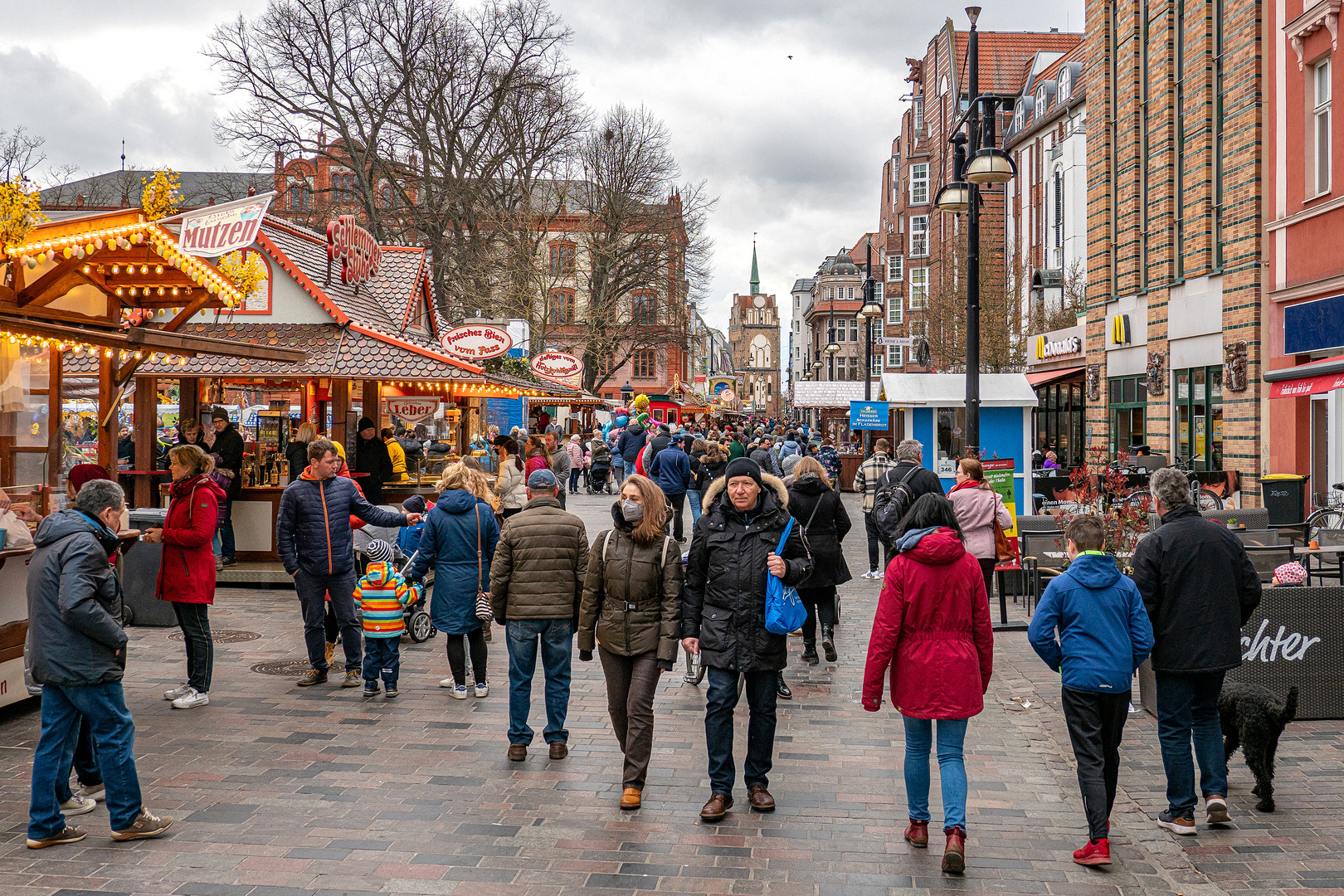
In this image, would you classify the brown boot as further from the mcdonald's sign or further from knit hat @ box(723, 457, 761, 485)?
the mcdonald's sign

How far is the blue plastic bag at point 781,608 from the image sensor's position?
554cm

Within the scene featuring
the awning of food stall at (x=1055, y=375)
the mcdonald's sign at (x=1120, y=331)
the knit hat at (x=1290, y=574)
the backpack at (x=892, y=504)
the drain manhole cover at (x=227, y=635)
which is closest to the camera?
the knit hat at (x=1290, y=574)

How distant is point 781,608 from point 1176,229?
1616cm

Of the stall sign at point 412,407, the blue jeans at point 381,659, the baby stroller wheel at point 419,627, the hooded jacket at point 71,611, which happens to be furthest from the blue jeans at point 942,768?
the stall sign at point 412,407

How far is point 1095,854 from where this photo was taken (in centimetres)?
493

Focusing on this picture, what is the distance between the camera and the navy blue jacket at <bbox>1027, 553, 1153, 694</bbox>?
5.08m

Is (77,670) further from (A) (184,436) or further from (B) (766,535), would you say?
(A) (184,436)

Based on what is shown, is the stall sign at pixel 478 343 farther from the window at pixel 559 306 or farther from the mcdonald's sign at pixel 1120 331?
the window at pixel 559 306

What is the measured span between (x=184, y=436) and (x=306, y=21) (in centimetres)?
2289

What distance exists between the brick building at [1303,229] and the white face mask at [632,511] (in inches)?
435

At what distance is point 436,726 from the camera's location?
7.36 m

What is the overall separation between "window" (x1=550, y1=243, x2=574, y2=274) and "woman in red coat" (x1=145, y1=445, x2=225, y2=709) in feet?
109

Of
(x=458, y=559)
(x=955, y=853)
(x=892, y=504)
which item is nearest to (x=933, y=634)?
(x=955, y=853)

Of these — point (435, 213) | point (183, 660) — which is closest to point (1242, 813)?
point (183, 660)
